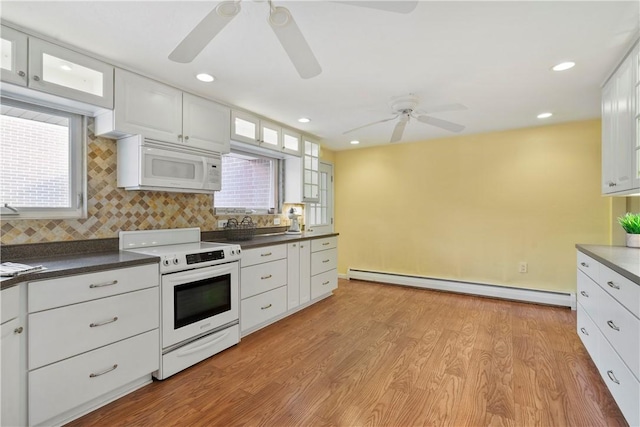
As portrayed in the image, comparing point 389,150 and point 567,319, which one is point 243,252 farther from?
point 567,319

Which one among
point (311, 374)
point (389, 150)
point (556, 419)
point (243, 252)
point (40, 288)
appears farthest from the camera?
point (389, 150)

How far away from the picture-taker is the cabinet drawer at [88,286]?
1591 mm

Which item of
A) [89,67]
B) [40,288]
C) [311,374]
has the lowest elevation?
[311,374]

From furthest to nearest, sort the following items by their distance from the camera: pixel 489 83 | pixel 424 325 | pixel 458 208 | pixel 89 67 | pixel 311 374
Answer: pixel 458 208 < pixel 424 325 < pixel 489 83 < pixel 311 374 < pixel 89 67

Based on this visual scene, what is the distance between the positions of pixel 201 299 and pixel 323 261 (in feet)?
6.17

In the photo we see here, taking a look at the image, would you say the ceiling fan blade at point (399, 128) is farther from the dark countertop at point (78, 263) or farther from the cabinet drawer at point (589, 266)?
the dark countertop at point (78, 263)

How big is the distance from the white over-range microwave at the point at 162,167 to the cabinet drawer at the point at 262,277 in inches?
35.1

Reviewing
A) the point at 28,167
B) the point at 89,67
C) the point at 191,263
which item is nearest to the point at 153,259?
the point at 191,263

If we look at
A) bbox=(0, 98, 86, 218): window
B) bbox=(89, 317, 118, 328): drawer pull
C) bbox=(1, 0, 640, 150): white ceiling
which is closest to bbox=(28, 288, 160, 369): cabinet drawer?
bbox=(89, 317, 118, 328): drawer pull

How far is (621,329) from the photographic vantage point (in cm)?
165

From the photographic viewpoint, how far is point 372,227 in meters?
5.19

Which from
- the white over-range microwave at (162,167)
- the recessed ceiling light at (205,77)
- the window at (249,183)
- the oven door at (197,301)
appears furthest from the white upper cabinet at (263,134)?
the oven door at (197,301)

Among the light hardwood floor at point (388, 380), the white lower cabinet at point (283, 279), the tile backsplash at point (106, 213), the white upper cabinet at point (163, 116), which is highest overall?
the white upper cabinet at point (163, 116)

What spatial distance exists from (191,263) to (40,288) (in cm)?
86
